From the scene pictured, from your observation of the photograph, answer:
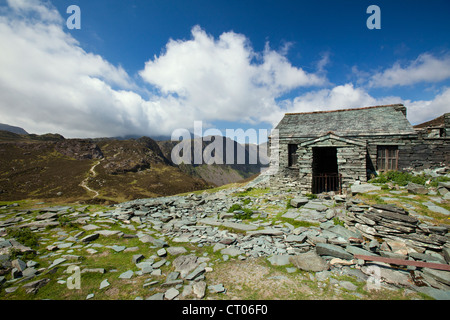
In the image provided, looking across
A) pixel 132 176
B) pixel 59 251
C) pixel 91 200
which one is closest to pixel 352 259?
pixel 59 251

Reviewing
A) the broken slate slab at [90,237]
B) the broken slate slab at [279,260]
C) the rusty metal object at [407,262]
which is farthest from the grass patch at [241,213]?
the broken slate slab at [90,237]

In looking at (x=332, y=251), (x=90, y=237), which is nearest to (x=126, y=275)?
(x=90, y=237)

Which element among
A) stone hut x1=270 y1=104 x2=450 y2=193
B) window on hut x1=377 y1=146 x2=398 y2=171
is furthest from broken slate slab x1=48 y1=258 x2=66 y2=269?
window on hut x1=377 y1=146 x2=398 y2=171

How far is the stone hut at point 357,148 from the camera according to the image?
1448cm

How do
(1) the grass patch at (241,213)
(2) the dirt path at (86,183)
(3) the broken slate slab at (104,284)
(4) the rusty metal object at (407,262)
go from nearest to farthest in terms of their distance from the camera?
(3) the broken slate slab at (104,284), (4) the rusty metal object at (407,262), (1) the grass patch at (241,213), (2) the dirt path at (86,183)

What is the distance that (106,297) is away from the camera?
14.4ft

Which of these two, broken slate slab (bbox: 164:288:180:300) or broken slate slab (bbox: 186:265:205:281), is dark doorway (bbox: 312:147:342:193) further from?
broken slate slab (bbox: 164:288:180:300)

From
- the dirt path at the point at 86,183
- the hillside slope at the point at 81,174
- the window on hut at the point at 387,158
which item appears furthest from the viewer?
the dirt path at the point at 86,183

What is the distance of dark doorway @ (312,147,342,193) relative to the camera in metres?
16.1

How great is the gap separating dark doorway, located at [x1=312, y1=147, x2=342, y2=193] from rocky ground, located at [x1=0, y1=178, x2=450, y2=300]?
18.6ft

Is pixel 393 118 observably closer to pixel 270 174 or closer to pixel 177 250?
pixel 270 174

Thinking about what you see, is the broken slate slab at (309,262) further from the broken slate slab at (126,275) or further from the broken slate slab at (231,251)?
the broken slate slab at (126,275)

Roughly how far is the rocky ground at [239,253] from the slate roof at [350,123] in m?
8.16
